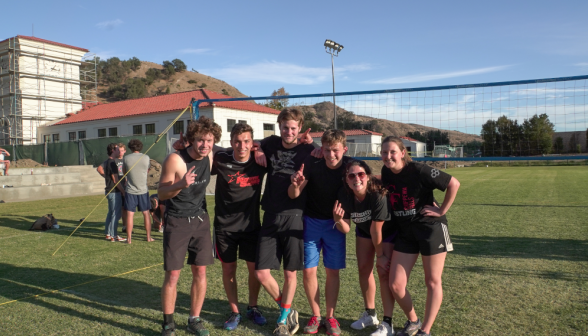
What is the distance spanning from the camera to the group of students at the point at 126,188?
759 cm

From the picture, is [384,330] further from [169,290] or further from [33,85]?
[33,85]

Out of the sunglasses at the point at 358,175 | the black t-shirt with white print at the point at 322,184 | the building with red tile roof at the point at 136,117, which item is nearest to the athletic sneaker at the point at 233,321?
the black t-shirt with white print at the point at 322,184

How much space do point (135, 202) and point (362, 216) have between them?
5391 millimetres

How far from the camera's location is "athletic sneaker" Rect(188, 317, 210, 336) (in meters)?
3.57

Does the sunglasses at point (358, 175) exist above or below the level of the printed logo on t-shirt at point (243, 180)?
above

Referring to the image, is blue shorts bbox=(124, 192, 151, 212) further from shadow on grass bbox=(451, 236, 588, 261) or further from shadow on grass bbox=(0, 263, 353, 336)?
shadow on grass bbox=(451, 236, 588, 261)

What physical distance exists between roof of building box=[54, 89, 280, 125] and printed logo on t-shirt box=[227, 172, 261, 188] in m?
30.0

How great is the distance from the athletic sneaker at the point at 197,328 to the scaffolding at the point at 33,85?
4554cm

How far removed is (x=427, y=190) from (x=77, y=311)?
3584 mm

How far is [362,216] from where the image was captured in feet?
11.5

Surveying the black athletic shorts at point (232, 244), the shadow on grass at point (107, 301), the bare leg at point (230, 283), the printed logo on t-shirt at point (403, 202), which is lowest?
the shadow on grass at point (107, 301)

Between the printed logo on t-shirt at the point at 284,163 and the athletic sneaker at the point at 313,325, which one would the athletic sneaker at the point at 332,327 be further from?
the printed logo on t-shirt at the point at 284,163

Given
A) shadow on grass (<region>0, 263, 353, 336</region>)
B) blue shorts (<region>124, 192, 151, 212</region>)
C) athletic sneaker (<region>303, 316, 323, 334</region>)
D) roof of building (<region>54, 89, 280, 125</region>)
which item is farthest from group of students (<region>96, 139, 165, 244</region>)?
roof of building (<region>54, 89, 280, 125</region>)

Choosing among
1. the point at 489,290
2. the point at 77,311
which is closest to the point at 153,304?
the point at 77,311
